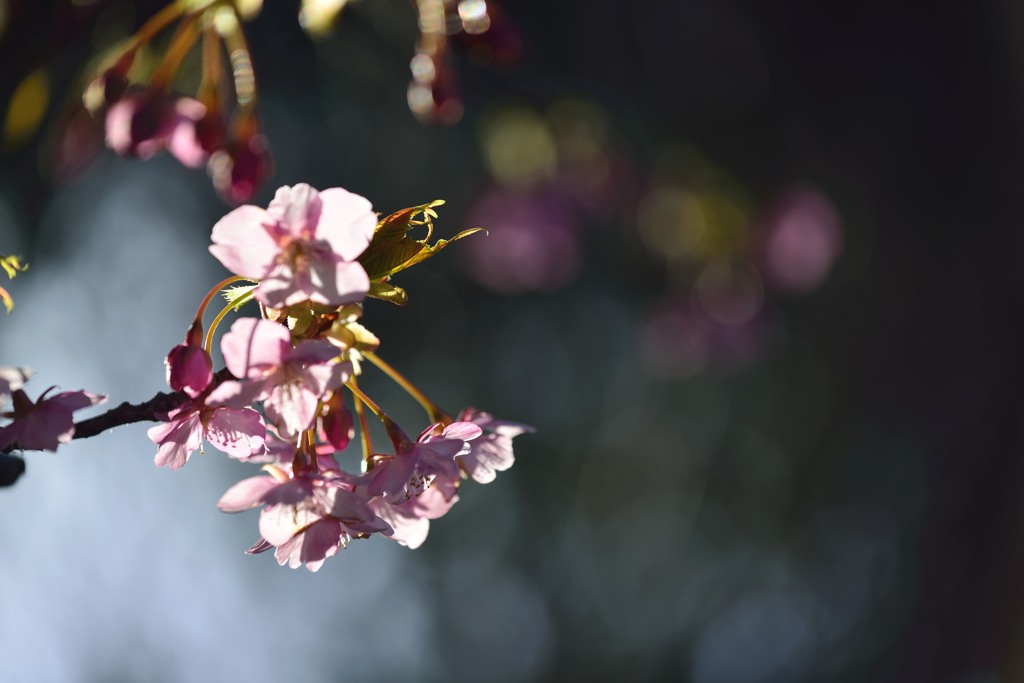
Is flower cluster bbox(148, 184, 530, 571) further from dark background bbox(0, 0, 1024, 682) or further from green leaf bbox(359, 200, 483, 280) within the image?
dark background bbox(0, 0, 1024, 682)

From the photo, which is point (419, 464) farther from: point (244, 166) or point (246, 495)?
point (244, 166)

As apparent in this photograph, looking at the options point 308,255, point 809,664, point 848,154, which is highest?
point 308,255

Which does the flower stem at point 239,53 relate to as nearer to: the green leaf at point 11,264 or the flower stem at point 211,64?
the flower stem at point 211,64

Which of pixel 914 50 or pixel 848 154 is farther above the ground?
pixel 914 50

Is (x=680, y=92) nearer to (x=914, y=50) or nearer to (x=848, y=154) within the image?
(x=848, y=154)

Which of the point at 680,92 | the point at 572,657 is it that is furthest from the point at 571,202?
the point at 572,657

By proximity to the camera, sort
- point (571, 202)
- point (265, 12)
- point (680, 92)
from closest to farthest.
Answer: point (571, 202), point (265, 12), point (680, 92)

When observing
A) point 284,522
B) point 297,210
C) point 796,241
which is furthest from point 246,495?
point 796,241
